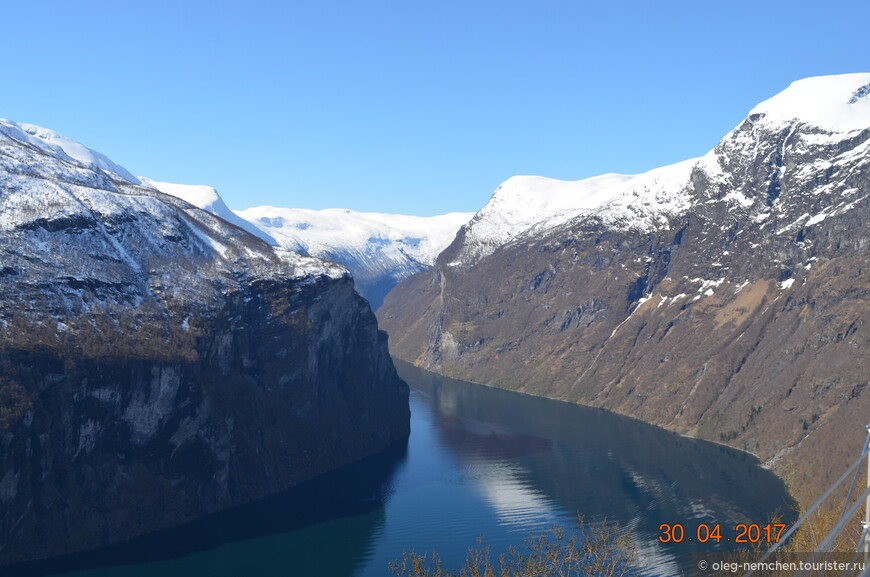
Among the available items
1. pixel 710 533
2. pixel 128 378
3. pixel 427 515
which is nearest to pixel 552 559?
pixel 710 533

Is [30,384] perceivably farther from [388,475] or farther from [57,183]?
[388,475]

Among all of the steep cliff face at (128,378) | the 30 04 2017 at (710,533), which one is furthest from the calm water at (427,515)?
the steep cliff face at (128,378)

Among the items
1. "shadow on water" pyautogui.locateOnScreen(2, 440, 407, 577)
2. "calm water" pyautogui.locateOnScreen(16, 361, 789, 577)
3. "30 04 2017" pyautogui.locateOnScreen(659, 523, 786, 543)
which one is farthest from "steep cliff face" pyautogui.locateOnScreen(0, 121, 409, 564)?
"30 04 2017" pyautogui.locateOnScreen(659, 523, 786, 543)

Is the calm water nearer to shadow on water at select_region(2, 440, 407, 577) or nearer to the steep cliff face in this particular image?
shadow on water at select_region(2, 440, 407, 577)

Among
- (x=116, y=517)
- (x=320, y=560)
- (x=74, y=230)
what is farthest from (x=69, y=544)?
(x=74, y=230)

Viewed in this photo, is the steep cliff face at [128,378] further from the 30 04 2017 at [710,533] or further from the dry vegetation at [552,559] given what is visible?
the 30 04 2017 at [710,533]

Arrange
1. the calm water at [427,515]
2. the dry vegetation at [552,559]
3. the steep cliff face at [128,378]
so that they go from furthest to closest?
the steep cliff face at [128,378]
the calm water at [427,515]
the dry vegetation at [552,559]
